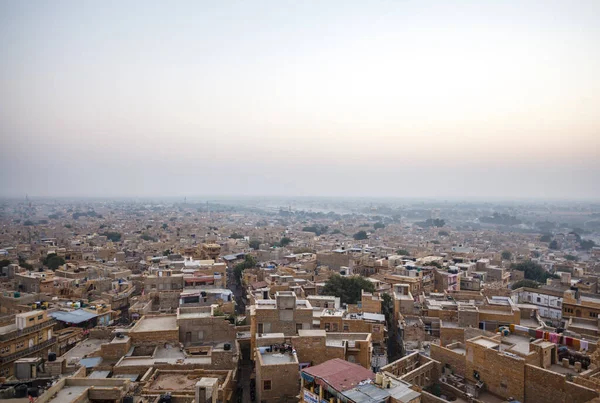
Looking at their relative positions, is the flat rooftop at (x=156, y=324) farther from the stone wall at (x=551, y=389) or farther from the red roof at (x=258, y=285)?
the stone wall at (x=551, y=389)

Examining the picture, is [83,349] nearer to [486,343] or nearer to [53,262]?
[486,343]

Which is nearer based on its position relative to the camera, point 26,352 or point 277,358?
point 277,358

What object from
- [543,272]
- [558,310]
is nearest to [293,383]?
[558,310]

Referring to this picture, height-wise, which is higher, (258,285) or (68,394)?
(68,394)

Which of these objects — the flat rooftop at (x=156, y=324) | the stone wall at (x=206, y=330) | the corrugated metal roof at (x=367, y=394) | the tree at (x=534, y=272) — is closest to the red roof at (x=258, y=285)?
the flat rooftop at (x=156, y=324)

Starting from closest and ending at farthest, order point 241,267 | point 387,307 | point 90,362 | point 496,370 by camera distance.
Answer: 1. point 496,370
2. point 90,362
3. point 387,307
4. point 241,267

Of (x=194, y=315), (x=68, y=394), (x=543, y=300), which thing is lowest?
(x=543, y=300)

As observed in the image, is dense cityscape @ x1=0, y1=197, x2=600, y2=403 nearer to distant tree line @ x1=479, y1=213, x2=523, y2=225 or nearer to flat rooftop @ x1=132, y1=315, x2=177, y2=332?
flat rooftop @ x1=132, y1=315, x2=177, y2=332

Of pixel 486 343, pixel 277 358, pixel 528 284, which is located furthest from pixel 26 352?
pixel 528 284

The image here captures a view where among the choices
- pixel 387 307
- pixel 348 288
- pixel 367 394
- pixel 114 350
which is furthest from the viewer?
pixel 348 288
